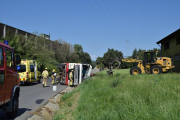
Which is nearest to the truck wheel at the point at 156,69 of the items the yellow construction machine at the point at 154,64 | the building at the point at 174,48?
the yellow construction machine at the point at 154,64

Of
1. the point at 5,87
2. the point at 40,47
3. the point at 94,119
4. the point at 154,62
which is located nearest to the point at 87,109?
the point at 94,119

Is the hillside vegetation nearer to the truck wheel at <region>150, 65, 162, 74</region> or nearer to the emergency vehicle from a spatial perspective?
the emergency vehicle

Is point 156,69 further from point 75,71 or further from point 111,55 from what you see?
point 111,55

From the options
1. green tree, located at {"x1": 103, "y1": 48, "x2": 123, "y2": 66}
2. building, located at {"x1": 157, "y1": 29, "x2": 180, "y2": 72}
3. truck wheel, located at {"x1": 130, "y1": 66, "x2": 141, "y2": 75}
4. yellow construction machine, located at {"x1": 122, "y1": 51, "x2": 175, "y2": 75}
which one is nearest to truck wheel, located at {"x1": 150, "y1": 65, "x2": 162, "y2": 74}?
yellow construction machine, located at {"x1": 122, "y1": 51, "x2": 175, "y2": 75}

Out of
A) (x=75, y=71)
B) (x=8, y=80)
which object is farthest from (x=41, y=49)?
(x=8, y=80)

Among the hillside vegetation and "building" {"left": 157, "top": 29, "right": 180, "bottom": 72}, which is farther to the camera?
the hillside vegetation

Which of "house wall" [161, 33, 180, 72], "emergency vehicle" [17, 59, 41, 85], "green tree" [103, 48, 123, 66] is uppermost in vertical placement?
"green tree" [103, 48, 123, 66]

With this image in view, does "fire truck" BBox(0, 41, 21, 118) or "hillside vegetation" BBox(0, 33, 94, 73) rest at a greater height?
"hillside vegetation" BBox(0, 33, 94, 73)

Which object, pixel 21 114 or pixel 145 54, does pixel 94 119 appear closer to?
pixel 21 114

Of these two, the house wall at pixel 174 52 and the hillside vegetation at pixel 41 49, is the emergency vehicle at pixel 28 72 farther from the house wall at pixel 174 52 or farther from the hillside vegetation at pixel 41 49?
the house wall at pixel 174 52

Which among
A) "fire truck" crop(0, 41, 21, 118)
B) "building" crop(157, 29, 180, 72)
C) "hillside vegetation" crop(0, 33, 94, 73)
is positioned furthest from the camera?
"hillside vegetation" crop(0, 33, 94, 73)

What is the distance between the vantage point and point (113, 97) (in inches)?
306

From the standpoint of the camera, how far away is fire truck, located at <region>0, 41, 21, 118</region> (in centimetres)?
538

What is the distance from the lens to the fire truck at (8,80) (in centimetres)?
538
